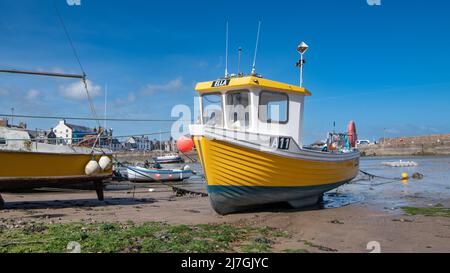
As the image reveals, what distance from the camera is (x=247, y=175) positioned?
10477mm

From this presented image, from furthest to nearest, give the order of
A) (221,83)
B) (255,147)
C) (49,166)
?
(49,166), (221,83), (255,147)

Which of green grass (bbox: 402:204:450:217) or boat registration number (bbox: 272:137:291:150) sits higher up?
boat registration number (bbox: 272:137:291:150)

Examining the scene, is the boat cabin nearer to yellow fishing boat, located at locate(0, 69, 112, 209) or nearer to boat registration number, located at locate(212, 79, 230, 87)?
boat registration number, located at locate(212, 79, 230, 87)

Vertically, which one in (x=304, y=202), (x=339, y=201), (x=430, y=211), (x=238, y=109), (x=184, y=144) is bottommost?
(x=339, y=201)

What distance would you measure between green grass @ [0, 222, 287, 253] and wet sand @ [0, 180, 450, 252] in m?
0.77

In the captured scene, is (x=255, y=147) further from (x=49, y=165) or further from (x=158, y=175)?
(x=158, y=175)

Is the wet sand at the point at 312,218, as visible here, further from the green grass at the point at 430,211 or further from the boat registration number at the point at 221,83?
the boat registration number at the point at 221,83

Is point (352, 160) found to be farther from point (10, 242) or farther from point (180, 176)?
point (180, 176)

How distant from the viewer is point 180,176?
27828 mm

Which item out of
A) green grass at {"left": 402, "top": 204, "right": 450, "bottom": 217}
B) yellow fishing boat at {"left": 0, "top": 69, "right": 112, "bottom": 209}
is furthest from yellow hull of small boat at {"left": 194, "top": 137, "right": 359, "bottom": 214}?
yellow fishing boat at {"left": 0, "top": 69, "right": 112, "bottom": 209}

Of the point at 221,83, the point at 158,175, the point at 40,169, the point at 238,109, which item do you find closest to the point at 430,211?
the point at 238,109

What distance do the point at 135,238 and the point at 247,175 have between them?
397 centimetres

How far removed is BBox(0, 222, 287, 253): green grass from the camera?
662 centimetres
